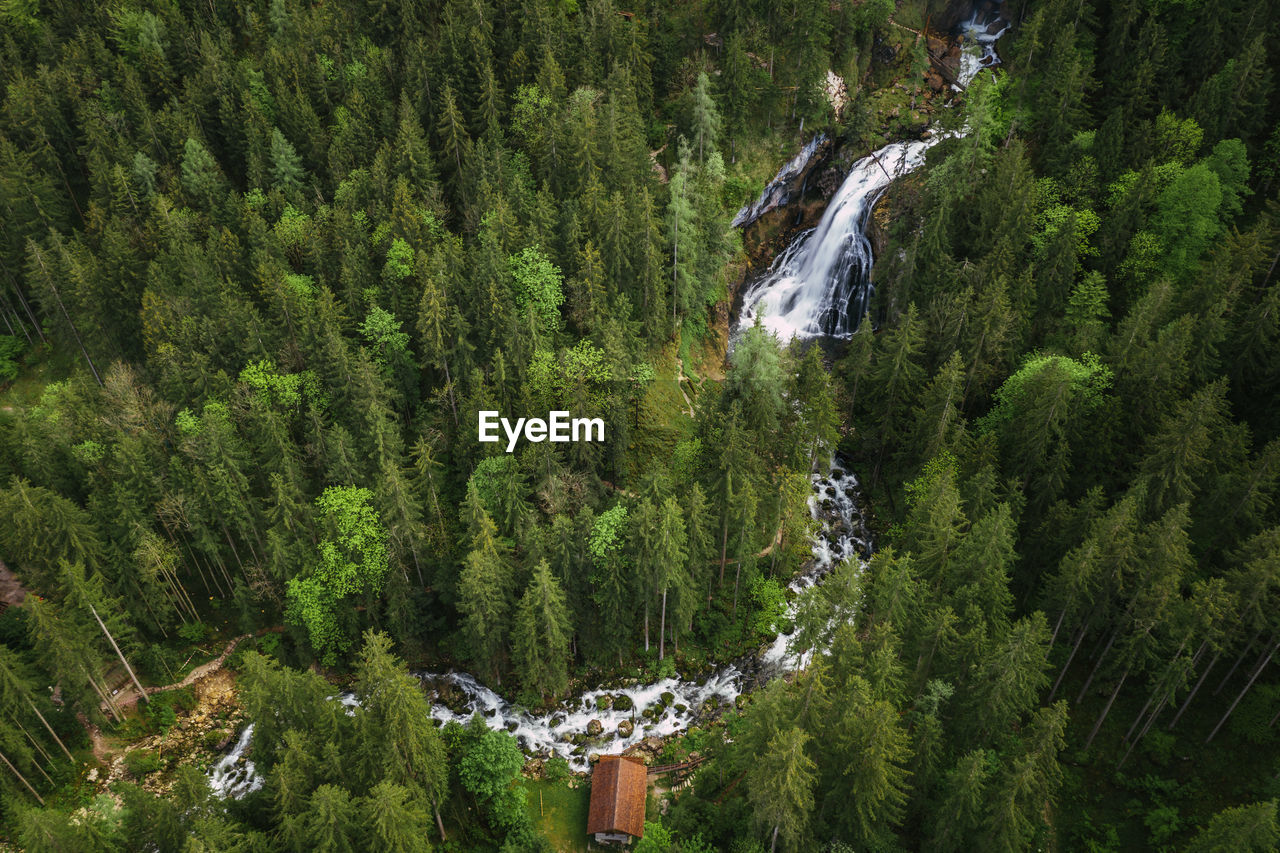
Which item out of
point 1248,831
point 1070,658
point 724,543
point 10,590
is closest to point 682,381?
point 724,543

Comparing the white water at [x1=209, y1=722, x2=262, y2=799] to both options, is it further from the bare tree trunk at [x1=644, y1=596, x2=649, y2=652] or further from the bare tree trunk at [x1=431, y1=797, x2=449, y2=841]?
the bare tree trunk at [x1=644, y1=596, x2=649, y2=652]

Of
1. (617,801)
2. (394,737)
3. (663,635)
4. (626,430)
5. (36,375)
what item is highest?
(626,430)

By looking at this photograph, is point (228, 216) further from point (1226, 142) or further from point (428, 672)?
point (1226, 142)

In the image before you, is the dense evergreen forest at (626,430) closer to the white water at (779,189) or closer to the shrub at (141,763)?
the shrub at (141,763)

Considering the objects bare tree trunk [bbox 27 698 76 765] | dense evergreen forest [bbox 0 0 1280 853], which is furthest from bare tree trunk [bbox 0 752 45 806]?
bare tree trunk [bbox 27 698 76 765]

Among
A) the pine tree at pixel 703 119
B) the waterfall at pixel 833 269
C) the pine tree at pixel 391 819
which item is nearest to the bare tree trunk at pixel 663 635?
the pine tree at pixel 391 819

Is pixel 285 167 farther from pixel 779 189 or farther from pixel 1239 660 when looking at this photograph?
pixel 1239 660
